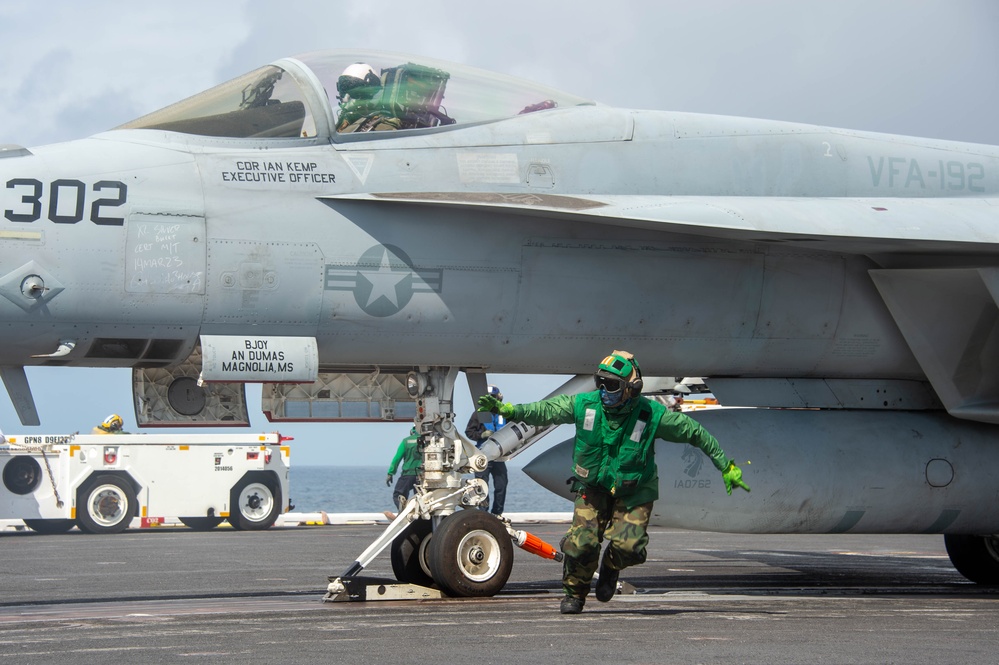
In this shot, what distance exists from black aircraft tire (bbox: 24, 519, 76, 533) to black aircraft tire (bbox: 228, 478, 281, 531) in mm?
2494

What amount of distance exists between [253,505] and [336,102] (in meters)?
12.3

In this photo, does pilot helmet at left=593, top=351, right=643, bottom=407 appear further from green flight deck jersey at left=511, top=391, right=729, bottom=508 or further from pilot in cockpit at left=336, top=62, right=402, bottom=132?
pilot in cockpit at left=336, top=62, right=402, bottom=132

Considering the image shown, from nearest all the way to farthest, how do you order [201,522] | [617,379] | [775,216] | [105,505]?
[617,379] → [775,216] → [105,505] → [201,522]

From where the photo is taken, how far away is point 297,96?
29.7 ft

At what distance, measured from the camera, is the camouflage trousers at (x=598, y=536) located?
8.09m

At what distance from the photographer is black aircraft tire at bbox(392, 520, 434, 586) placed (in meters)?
9.27

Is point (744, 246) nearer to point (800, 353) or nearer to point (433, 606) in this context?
point (800, 353)

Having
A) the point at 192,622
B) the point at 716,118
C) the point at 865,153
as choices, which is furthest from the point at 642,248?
the point at 192,622

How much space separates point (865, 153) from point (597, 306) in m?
2.93

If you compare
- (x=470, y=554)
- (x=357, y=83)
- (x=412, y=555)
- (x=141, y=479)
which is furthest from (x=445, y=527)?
(x=141, y=479)

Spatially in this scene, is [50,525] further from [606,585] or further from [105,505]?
[606,585]

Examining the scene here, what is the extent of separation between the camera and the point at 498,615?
7895 millimetres

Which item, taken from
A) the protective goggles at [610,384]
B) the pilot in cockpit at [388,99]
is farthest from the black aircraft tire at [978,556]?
the pilot in cockpit at [388,99]

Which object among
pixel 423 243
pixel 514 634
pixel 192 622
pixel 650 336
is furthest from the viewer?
pixel 650 336
